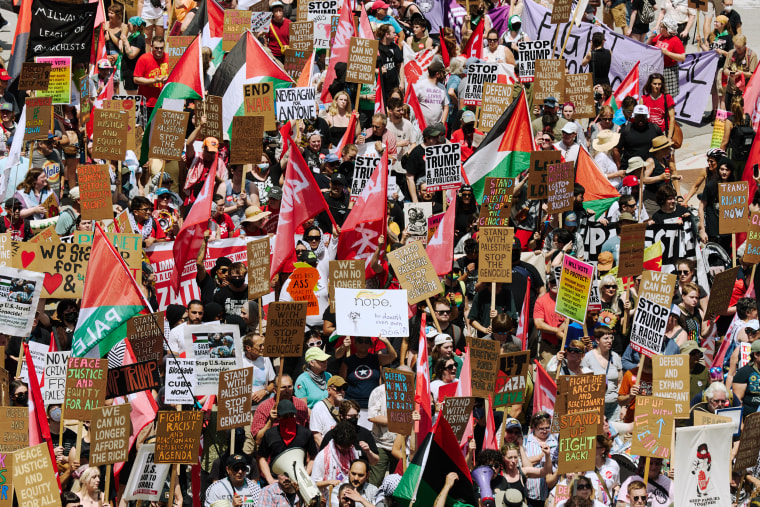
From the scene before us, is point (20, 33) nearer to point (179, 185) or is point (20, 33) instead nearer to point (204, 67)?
point (204, 67)

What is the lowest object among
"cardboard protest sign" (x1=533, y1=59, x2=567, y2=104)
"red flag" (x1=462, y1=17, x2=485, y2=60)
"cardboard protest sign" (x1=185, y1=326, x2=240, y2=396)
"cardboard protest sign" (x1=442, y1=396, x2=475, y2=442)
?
"cardboard protest sign" (x1=442, y1=396, x2=475, y2=442)

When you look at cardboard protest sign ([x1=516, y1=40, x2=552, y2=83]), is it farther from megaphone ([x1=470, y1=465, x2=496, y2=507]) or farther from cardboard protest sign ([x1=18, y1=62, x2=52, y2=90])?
megaphone ([x1=470, y1=465, x2=496, y2=507])

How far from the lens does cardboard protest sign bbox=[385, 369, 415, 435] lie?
38.4 feet

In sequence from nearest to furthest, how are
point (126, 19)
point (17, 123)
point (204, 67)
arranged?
point (17, 123)
point (204, 67)
point (126, 19)

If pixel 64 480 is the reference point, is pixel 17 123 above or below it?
above

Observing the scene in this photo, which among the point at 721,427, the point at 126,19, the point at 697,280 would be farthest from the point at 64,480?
the point at 126,19

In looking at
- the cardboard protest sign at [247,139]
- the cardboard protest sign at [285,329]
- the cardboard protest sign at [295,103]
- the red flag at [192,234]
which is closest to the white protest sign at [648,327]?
the cardboard protest sign at [285,329]

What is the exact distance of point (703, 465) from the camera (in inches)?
449

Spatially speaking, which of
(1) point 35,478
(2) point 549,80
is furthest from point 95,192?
(2) point 549,80

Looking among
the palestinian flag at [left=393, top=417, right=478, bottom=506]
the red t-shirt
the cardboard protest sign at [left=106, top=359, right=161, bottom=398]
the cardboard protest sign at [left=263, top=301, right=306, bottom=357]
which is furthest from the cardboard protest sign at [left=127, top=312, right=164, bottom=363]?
the red t-shirt

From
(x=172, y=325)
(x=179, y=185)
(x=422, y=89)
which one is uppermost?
(x=422, y=89)

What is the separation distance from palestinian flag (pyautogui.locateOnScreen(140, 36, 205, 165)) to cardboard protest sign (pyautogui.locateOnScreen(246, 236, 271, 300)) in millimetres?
4405

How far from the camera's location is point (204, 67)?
18750mm

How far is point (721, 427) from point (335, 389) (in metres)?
3.15
